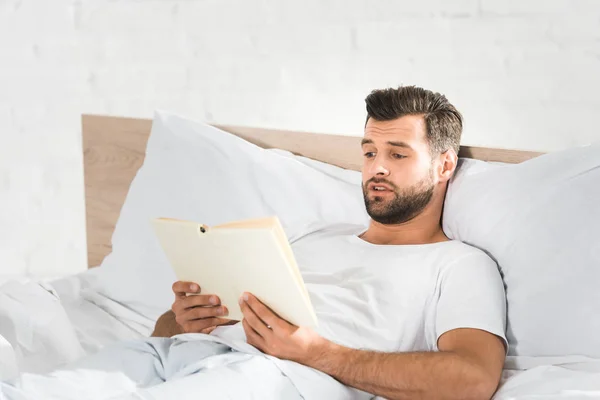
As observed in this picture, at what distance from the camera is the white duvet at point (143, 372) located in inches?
44.7

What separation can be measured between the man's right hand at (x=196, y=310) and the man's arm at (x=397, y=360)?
0.08 m

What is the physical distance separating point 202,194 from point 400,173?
1.72 ft

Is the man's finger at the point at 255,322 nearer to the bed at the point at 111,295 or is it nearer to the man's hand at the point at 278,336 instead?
the man's hand at the point at 278,336

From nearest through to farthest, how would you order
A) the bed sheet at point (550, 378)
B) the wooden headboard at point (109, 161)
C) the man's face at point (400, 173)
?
the bed sheet at point (550, 378) < the man's face at point (400, 173) < the wooden headboard at point (109, 161)

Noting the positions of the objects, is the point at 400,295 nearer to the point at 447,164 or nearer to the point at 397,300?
the point at 397,300

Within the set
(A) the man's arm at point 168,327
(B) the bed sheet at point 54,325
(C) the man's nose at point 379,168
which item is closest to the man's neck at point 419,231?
(C) the man's nose at point 379,168

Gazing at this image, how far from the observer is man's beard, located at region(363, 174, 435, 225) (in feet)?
4.74

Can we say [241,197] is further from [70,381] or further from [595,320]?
[595,320]

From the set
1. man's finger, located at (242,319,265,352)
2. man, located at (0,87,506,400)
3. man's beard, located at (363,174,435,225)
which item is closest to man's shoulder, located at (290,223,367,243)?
man, located at (0,87,506,400)

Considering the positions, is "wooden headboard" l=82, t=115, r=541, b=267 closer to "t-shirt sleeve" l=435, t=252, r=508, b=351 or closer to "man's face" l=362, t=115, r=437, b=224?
"man's face" l=362, t=115, r=437, b=224

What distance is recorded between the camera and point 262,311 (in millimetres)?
1252

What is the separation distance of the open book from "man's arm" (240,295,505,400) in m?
0.03

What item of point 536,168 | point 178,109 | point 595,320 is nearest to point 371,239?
point 536,168

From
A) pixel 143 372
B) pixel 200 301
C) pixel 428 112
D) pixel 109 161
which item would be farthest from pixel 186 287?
pixel 109 161
